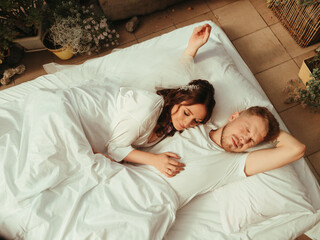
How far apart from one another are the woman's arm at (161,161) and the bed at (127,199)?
63mm

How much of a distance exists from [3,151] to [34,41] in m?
1.36

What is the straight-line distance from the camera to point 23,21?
2092 millimetres

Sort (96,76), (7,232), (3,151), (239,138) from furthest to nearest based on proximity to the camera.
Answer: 1. (96,76)
2. (239,138)
3. (3,151)
4. (7,232)

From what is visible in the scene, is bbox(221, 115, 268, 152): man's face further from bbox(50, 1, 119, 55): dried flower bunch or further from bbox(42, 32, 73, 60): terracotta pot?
bbox(42, 32, 73, 60): terracotta pot

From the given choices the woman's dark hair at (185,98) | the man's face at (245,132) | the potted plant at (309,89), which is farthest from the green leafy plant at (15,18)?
the potted plant at (309,89)

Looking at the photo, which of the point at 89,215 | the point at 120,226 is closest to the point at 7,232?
the point at 89,215

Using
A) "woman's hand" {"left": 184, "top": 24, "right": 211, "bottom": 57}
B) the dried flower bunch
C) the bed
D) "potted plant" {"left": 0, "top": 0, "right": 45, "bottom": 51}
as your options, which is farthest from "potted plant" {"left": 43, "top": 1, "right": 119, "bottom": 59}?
"woman's hand" {"left": 184, "top": 24, "right": 211, "bottom": 57}

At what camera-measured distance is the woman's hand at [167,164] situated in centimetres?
136

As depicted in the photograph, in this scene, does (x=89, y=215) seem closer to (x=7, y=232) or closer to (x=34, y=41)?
(x=7, y=232)

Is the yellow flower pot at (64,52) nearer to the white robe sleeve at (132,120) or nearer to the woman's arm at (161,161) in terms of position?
the white robe sleeve at (132,120)

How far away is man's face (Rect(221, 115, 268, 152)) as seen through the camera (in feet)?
4.39

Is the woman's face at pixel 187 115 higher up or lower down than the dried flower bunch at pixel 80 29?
lower down

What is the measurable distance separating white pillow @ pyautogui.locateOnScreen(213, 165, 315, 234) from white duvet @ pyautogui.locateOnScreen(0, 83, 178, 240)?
32cm

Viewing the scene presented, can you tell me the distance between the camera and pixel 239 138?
1350 mm
